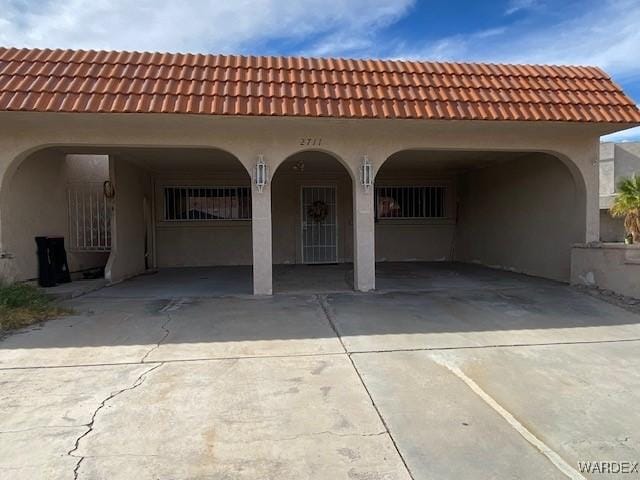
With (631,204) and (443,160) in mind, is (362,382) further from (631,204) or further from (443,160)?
(443,160)

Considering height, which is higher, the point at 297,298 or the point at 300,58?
the point at 300,58

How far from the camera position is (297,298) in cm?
816

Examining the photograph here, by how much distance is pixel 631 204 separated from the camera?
28.7 feet

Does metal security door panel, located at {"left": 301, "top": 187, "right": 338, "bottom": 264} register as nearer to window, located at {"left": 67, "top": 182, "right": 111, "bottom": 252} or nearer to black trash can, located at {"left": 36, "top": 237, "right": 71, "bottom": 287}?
window, located at {"left": 67, "top": 182, "right": 111, "bottom": 252}

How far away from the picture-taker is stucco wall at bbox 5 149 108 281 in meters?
8.33

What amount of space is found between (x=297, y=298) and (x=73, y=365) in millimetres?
4060

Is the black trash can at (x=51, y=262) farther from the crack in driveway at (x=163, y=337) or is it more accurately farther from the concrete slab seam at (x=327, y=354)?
the concrete slab seam at (x=327, y=354)

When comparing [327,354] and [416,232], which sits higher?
[416,232]

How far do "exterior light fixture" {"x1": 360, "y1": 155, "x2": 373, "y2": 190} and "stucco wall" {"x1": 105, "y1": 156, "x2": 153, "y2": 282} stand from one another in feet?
18.8

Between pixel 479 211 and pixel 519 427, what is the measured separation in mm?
10790

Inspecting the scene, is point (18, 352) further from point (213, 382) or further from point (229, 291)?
point (229, 291)

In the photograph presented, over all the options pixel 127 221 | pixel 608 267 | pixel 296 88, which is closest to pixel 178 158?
pixel 127 221

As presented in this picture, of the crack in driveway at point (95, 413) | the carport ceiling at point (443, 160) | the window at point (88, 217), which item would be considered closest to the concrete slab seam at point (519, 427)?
Result: the crack in driveway at point (95, 413)

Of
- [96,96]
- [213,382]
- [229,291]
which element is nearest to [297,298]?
[229,291]
